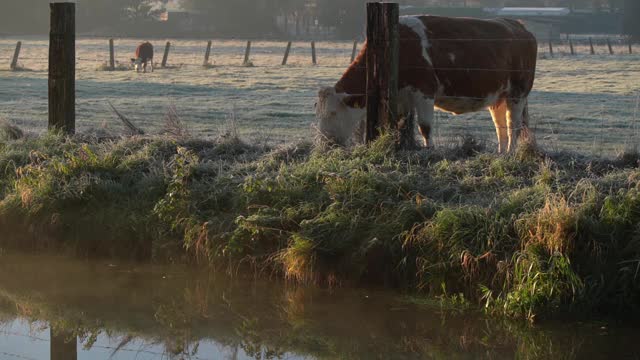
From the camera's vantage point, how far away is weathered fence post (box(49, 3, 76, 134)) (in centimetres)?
1023

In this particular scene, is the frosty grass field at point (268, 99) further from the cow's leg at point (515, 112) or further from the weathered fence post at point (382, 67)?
the weathered fence post at point (382, 67)

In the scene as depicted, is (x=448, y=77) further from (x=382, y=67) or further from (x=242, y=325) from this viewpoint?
(x=242, y=325)

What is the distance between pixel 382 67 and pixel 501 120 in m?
3.33

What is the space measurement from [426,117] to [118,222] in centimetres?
340

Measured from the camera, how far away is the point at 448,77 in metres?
10.5

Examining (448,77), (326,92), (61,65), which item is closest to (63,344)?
(61,65)

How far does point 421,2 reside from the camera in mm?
95062

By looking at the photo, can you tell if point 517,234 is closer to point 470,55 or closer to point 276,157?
point 276,157

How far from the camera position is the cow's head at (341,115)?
1020cm

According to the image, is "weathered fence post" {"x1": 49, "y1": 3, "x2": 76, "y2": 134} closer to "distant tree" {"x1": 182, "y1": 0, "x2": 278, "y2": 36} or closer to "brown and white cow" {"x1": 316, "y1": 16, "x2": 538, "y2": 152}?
"brown and white cow" {"x1": 316, "y1": 16, "x2": 538, "y2": 152}

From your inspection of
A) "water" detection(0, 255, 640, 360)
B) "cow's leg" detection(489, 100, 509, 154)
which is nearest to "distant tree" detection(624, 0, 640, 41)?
"cow's leg" detection(489, 100, 509, 154)

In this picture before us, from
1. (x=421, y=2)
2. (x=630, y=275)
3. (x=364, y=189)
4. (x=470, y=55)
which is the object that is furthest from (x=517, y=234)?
(x=421, y=2)

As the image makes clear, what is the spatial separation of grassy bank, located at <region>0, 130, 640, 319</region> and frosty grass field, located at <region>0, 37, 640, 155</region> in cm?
136

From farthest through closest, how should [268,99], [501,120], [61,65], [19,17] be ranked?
[19,17] < [268,99] < [501,120] < [61,65]
